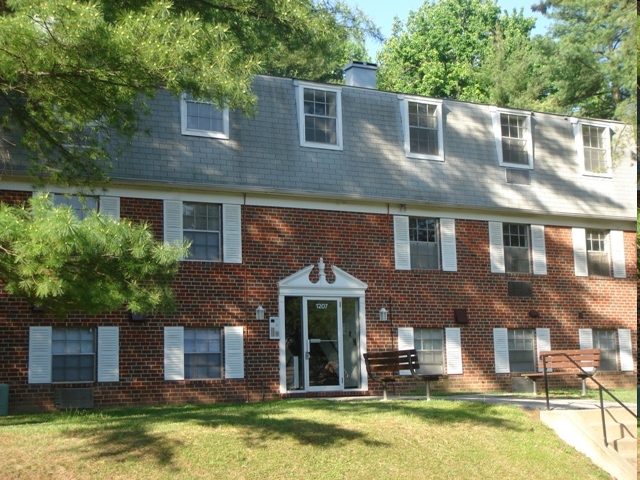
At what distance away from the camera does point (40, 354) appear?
16.7 meters

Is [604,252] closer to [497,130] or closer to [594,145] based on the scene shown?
[594,145]

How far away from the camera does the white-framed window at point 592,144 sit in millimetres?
23250

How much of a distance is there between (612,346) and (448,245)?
5.22m

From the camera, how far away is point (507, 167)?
22.1 m

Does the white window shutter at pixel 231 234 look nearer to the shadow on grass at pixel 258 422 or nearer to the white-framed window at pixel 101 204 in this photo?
the white-framed window at pixel 101 204

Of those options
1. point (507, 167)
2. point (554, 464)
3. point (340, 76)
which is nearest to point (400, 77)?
point (340, 76)

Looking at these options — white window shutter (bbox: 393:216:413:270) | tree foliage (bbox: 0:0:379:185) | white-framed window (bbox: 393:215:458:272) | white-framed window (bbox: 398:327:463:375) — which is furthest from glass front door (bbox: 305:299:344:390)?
tree foliage (bbox: 0:0:379:185)

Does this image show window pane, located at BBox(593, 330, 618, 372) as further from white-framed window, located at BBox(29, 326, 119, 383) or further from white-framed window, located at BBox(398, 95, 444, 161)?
white-framed window, located at BBox(29, 326, 119, 383)

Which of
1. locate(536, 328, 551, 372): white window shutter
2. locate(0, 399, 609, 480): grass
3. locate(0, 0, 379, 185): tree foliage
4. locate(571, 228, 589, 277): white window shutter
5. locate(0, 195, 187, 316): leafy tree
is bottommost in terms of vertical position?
locate(0, 399, 609, 480): grass

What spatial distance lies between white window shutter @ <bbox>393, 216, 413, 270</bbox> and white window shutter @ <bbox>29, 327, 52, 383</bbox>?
7.61 meters

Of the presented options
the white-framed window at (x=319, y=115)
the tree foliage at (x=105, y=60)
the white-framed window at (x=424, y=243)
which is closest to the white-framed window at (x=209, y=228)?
the white-framed window at (x=319, y=115)

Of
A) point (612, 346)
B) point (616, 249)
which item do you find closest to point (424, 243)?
point (616, 249)

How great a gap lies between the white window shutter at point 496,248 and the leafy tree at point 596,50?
6190 millimetres

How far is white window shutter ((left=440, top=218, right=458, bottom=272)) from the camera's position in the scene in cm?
2078
